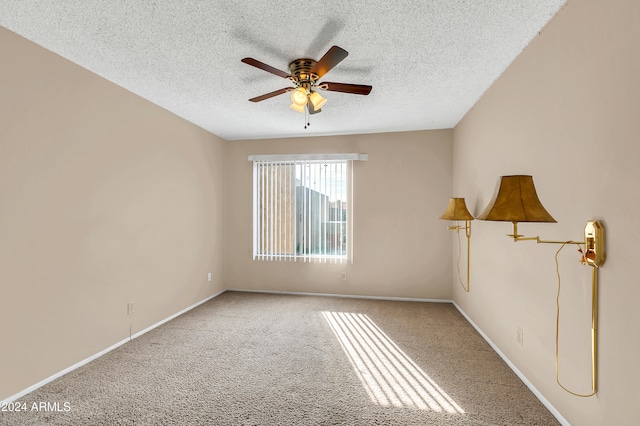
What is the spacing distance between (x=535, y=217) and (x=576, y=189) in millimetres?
285

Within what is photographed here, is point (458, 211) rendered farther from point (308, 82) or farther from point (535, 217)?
point (308, 82)

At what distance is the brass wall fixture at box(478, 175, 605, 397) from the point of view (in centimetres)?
154

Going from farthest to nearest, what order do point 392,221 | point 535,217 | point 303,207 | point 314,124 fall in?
point 303,207 → point 392,221 → point 314,124 → point 535,217

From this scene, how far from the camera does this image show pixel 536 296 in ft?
7.09

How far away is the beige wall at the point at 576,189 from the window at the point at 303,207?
238cm

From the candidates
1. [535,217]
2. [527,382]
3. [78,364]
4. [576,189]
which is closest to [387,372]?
[527,382]

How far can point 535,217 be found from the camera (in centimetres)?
173

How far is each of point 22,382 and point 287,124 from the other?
364 cm

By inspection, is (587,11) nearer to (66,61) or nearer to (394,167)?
(394,167)

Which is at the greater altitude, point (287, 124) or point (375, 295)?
point (287, 124)

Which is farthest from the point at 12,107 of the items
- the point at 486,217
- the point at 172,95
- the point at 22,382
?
the point at 486,217

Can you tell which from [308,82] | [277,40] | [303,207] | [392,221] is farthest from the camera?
[303,207]

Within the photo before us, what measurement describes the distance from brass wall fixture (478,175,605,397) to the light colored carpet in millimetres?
697

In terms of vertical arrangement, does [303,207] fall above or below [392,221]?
above
